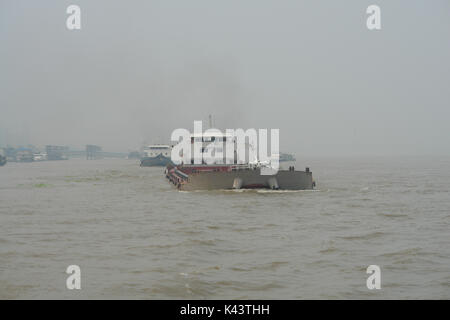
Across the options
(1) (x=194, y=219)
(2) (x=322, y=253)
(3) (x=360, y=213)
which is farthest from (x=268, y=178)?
(2) (x=322, y=253)

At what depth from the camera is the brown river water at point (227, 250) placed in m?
10.9

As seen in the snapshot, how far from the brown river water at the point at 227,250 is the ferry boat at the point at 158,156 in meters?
85.6

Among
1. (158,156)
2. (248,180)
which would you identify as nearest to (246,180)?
(248,180)

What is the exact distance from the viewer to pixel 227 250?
14945 mm

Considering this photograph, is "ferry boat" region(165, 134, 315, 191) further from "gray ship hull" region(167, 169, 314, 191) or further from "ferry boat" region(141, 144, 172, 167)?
"ferry boat" region(141, 144, 172, 167)

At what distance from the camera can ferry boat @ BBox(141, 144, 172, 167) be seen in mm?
113000

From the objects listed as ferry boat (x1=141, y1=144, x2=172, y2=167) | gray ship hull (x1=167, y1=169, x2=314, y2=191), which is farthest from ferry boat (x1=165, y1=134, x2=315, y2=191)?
ferry boat (x1=141, y1=144, x2=172, y2=167)

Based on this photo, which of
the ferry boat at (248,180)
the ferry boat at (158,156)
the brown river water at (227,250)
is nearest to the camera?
the brown river water at (227,250)

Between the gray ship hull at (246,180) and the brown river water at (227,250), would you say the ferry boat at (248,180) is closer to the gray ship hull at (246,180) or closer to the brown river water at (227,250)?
the gray ship hull at (246,180)

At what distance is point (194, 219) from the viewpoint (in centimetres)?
2156

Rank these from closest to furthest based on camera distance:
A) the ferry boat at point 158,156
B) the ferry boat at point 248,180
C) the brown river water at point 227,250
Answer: the brown river water at point 227,250, the ferry boat at point 248,180, the ferry boat at point 158,156

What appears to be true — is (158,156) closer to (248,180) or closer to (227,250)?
(248,180)

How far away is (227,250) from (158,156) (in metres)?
99.3

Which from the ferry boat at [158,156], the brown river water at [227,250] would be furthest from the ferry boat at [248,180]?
the ferry boat at [158,156]
